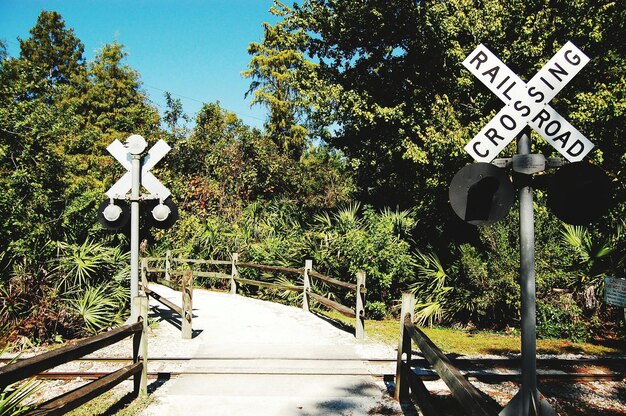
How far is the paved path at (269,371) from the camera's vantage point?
544 cm

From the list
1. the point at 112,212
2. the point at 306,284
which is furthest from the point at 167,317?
the point at 112,212

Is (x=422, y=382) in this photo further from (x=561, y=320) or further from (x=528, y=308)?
(x=561, y=320)

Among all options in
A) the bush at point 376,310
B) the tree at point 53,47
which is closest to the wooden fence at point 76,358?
the bush at point 376,310

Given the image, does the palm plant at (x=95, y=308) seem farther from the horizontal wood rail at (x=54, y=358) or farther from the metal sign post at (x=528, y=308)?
the metal sign post at (x=528, y=308)

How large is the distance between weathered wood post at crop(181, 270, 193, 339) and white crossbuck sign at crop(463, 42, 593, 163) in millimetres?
6522

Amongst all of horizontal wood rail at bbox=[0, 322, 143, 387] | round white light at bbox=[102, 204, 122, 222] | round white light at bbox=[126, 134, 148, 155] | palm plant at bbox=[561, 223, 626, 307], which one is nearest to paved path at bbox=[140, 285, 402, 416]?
horizontal wood rail at bbox=[0, 322, 143, 387]

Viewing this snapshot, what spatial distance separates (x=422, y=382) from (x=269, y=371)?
247 centimetres

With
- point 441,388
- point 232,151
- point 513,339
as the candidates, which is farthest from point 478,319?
point 232,151

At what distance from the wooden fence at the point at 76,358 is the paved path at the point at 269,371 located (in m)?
0.51

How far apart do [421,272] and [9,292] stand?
31.6 ft

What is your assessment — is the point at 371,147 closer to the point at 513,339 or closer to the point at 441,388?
the point at 513,339

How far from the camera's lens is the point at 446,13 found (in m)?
15.8

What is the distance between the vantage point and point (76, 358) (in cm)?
454

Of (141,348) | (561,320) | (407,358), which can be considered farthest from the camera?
(561,320)
